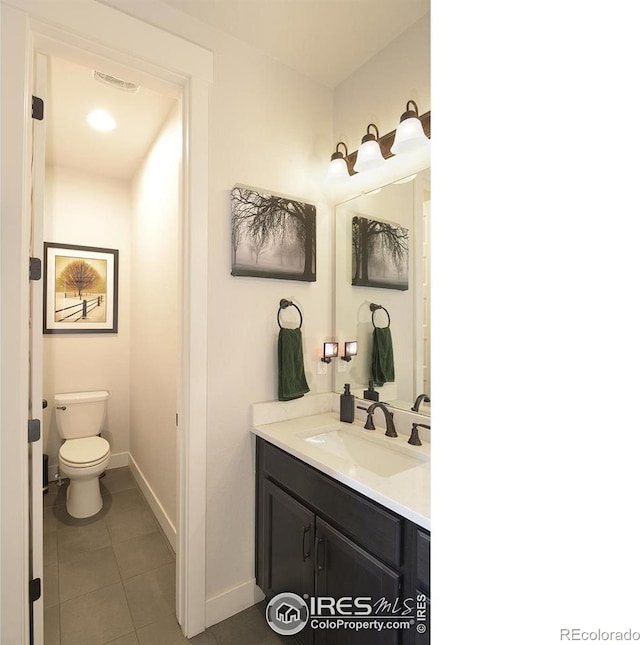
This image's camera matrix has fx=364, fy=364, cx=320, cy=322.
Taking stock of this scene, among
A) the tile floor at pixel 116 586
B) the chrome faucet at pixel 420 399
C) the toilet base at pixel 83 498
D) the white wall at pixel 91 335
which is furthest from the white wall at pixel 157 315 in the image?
the chrome faucet at pixel 420 399

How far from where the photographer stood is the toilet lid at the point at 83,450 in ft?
8.35

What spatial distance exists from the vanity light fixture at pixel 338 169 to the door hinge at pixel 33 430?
1704 millimetres

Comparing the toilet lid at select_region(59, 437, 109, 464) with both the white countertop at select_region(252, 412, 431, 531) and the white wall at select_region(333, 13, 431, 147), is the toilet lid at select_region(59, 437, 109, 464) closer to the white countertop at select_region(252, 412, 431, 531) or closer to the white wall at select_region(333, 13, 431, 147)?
the white countertop at select_region(252, 412, 431, 531)

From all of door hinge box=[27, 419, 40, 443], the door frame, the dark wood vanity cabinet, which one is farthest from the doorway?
door hinge box=[27, 419, 40, 443]

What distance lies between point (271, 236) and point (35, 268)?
3.18 feet

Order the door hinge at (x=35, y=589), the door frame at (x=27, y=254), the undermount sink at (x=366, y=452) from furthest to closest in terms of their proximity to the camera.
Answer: the undermount sink at (x=366, y=452) → the door hinge at (x=35, y=589) → the door frame at (x=27, y=254)

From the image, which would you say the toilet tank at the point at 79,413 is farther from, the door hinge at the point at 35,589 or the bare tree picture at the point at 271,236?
the bare tree picture at the point at 271,236

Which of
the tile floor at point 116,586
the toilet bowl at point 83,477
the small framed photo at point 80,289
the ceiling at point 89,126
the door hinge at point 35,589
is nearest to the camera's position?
the door hinge at point 35,589

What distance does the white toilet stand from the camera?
8.29 ft

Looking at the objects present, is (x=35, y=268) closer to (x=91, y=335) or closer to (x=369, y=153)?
(x=369, y=153)

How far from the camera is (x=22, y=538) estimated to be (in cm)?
129

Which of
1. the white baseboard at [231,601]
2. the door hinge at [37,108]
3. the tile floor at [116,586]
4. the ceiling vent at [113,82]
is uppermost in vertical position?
the ceiling vent at [113,82]
